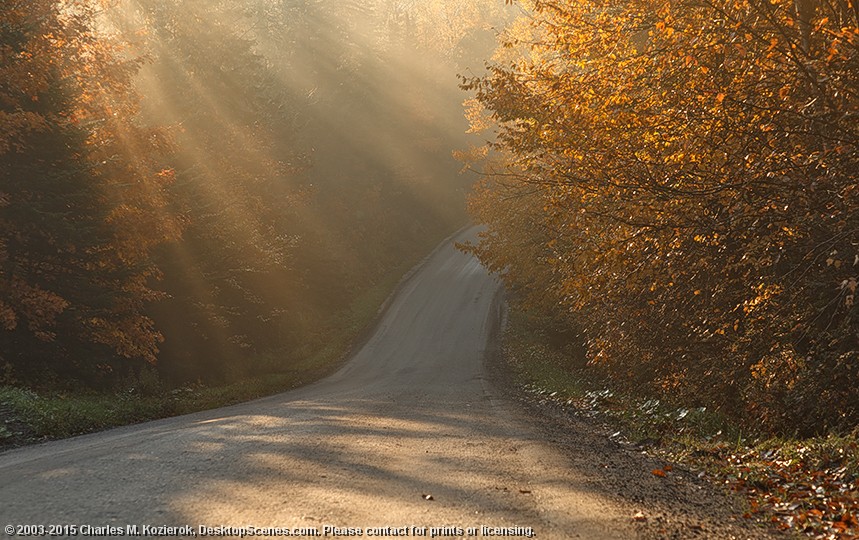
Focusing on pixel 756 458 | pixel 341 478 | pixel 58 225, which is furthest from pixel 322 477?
pixel 58 225

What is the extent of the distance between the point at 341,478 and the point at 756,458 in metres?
5.07

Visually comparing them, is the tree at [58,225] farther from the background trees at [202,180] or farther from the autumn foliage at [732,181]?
the autumn foliage at [732,181]

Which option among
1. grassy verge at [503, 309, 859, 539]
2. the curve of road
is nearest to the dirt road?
the curve of road

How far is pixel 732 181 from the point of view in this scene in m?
9.80

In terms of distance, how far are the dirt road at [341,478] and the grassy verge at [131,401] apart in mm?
1066

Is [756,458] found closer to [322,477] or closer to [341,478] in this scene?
[341,478]

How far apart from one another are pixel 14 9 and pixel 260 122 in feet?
61.5

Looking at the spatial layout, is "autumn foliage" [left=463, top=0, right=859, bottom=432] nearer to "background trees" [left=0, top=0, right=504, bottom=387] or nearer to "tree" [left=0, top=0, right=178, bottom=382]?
"tree" [left=0, top=0, right=178, bottom=382]

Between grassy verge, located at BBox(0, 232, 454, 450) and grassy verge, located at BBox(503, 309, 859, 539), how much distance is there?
9.35m

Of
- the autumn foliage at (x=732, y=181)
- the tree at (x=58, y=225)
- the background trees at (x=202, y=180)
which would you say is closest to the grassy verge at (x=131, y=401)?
the background trees at (x=202, y=180)

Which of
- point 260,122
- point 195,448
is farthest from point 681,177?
point 260,122

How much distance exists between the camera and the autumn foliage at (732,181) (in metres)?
9.10

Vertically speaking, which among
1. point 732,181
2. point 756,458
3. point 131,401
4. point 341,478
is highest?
point 732,181

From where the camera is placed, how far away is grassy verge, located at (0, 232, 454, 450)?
12594 millimetres
